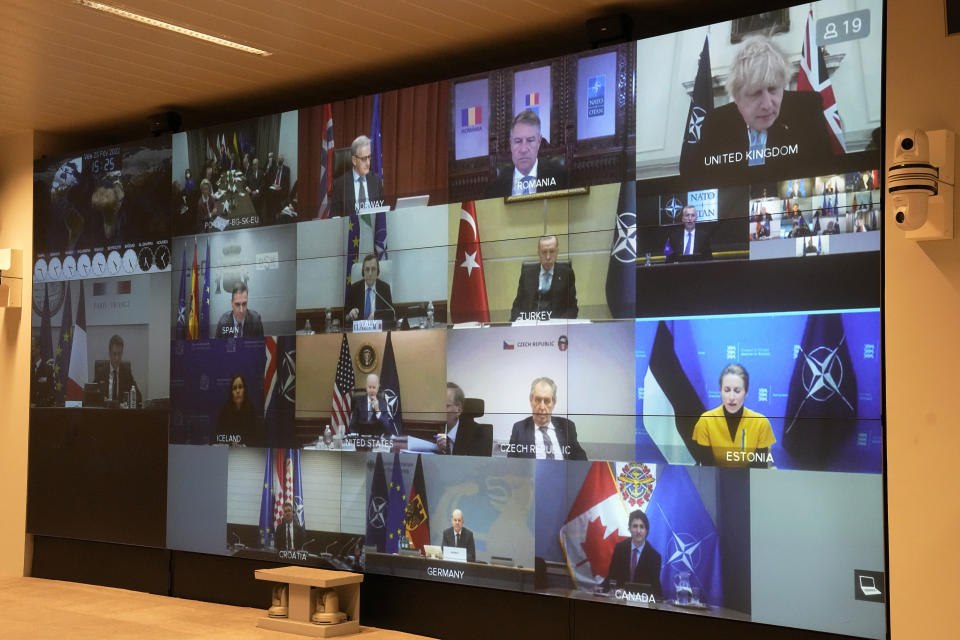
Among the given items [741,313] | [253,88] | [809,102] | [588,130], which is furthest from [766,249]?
[253,88]

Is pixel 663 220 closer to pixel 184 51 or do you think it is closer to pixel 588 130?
pixel 588 130

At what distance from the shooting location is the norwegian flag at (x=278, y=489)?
598 centimetres

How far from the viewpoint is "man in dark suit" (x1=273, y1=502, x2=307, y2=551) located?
5.94 m

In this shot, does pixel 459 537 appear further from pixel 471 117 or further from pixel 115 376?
pixel 115 376

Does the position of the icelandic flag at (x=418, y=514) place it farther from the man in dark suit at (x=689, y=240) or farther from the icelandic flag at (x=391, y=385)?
the man in dark suit at (x=689, y=240)

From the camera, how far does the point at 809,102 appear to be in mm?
4359

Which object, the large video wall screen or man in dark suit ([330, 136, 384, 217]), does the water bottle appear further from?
man in dark suit ([330, 136, 384, 217])

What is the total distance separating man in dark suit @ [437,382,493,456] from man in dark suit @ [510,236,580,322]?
0.54m

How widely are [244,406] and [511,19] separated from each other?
2799 mm

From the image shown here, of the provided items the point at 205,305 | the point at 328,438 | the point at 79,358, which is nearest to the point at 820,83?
the point at 328,438

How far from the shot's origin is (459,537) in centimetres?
530

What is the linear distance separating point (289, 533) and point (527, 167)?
2.53 m

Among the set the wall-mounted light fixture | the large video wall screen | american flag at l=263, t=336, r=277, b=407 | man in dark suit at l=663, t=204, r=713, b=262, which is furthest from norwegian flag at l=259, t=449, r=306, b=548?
the wall-mounted light fixture

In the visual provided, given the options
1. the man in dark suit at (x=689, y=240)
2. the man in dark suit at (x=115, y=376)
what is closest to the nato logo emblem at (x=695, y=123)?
the man in dark suit at (x=689, y=240)
